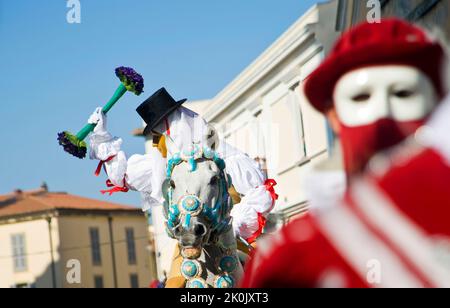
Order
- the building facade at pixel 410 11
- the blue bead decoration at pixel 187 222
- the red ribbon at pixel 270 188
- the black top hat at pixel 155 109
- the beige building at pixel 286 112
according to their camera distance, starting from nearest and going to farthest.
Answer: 1. the blue bead decoration at pixel 187 222
2. the black top hat at pixel 155 109
3. the red ribbon at pixel 270 188
4. the building facade at pixel 410 11
5. the beige building at pixel 286 112

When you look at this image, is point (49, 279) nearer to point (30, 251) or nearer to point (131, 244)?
point (30, 251)

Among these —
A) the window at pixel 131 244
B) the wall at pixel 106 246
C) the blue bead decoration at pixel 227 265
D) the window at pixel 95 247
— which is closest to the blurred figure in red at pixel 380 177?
the blue bead decoration at pixel 227 265

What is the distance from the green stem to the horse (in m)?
0.73

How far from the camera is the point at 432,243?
8.05 ft

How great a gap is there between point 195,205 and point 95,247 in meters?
45.8

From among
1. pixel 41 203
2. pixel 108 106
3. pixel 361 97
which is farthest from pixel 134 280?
pixel 361 97

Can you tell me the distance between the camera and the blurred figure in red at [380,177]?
2.44m

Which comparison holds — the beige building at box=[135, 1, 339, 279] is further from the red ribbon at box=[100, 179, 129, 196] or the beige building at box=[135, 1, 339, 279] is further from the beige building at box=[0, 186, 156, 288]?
the beige building at box=[0, 186, 156, 288]

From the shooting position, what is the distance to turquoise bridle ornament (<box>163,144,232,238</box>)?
223 inches

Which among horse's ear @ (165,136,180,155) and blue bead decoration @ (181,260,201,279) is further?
horse's ear @ (165,136,180,155)

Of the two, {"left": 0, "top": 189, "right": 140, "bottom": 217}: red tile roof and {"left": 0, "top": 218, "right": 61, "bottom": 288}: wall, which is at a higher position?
{"left": 0, "top": 189, "right": 140, "bottom": 217}: red tile roof

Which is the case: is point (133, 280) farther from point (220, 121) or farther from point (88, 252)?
point (220, 121)

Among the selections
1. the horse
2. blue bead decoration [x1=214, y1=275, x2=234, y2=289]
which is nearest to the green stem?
the horse

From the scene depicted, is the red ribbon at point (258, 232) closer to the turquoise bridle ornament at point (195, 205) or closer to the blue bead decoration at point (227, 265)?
the turquoise bridle ornament at point (195, 205)
